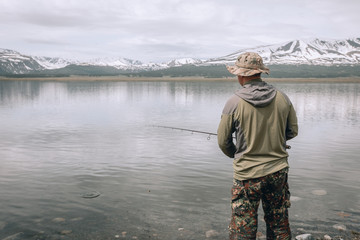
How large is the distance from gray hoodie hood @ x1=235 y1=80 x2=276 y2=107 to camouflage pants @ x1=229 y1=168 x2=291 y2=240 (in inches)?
37.0

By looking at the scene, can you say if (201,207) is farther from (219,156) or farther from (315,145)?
(315,145)

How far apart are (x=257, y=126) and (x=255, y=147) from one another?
272mm

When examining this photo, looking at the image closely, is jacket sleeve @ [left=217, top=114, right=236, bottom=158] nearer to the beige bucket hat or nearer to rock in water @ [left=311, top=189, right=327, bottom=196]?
the beige bucket hat

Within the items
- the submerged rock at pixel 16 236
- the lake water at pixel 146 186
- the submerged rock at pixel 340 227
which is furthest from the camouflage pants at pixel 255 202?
the submerged rock at pixel 16 236

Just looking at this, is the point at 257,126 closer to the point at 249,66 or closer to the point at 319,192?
the point at 249,66

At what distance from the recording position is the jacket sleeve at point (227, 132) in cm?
438

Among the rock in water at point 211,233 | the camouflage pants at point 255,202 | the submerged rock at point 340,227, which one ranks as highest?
the camouflage pants at point 255,202

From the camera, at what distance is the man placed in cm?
427

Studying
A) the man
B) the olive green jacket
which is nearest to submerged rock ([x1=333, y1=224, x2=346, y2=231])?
the man

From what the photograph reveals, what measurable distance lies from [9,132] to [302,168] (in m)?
18.1

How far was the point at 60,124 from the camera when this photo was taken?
26.4m

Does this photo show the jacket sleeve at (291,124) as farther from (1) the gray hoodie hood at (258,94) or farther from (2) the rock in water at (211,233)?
(2) the rock in water at (211,233)

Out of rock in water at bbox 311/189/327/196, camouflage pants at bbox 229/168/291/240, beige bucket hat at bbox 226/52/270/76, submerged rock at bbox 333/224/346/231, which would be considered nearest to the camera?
camouflage pants at bbox 229/168/291/240

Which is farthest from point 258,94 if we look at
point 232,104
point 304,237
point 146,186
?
point 146,186
